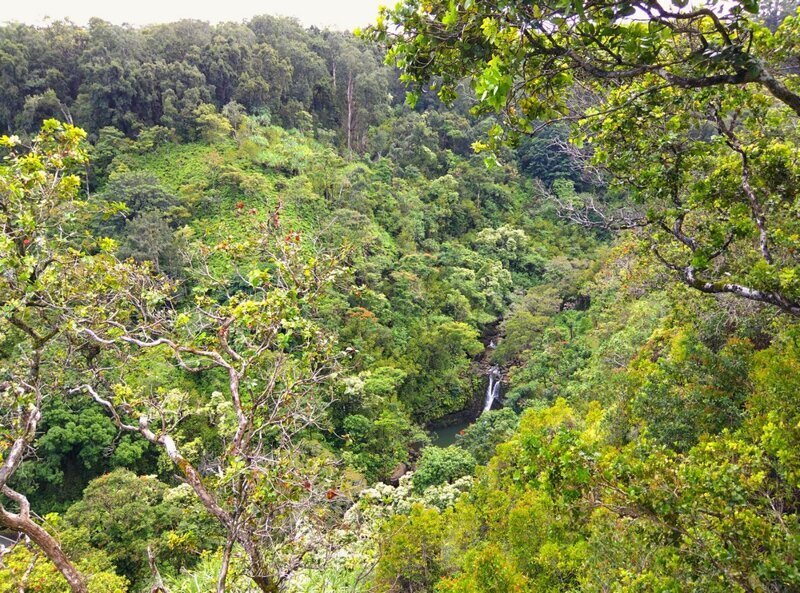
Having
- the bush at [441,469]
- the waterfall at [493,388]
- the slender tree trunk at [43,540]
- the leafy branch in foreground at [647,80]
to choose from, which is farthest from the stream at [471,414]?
the slender tree trunk at [43,540]

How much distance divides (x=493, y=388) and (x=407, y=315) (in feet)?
15.2

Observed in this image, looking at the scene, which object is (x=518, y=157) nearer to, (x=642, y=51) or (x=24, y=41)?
(x=24, y=41)

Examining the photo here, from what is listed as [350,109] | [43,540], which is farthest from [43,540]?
[350,109]

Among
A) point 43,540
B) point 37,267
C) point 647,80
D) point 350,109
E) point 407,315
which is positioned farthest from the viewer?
point 350,109

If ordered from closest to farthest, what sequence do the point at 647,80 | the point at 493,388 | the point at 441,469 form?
1. the point at 647,80
2. the point at 441,469
3. the point at 493,388

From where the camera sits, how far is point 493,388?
19703mm

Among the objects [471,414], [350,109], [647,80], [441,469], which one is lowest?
[441,469]

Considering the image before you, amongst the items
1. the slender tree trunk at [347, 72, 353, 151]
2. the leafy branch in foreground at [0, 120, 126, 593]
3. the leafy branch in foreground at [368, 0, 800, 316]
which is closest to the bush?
the leafy branch in foreground at [368, 0, 800, 316]

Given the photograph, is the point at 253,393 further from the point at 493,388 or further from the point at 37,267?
the point at 493,388

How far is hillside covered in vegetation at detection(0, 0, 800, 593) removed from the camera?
288cm

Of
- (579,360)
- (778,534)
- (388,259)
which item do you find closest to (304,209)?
(388,259)

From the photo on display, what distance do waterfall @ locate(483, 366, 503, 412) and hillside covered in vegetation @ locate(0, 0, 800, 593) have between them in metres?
0.19

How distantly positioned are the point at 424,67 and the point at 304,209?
1868cm

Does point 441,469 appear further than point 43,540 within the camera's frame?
Yes
